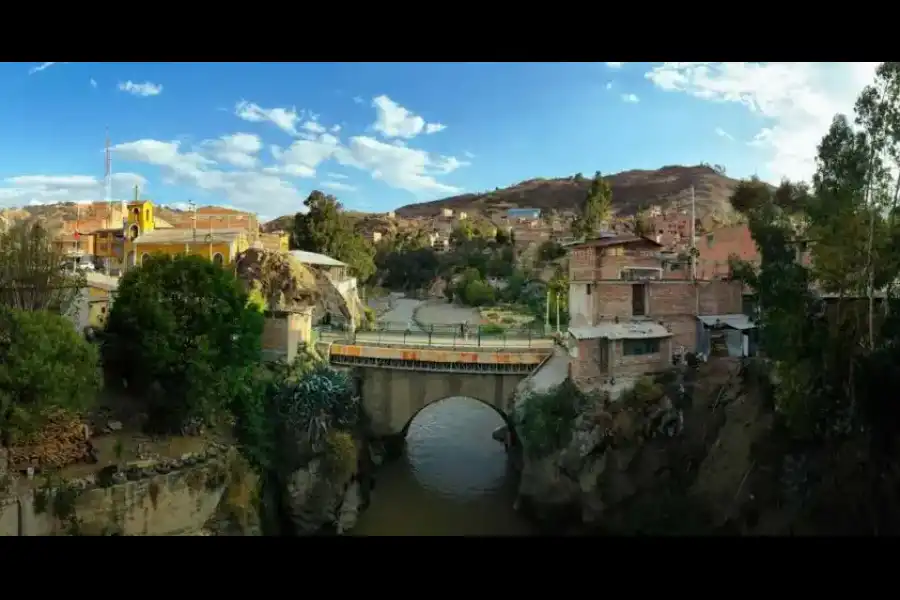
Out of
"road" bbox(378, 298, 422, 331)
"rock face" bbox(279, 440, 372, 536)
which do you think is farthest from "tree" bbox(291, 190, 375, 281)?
"rock face" bbox(279, 440, 372, 536)

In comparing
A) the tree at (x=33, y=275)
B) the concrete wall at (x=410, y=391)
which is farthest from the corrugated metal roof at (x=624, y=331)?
the tree at (x=33, y=275)

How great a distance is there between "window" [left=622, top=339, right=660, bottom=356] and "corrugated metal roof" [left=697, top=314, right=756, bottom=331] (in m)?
0.61

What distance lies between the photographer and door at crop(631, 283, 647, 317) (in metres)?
6.76

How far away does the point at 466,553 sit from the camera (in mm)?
2992

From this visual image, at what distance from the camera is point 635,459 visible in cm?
593

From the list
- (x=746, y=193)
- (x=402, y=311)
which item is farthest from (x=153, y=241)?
(x=746, y=193)

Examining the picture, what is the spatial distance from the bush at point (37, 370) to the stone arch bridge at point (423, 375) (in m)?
3.29

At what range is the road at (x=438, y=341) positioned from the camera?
7.93m

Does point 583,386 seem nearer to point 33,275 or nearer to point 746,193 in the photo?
point 746,193

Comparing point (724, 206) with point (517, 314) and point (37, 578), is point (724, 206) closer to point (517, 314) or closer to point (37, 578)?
point (517, 314)

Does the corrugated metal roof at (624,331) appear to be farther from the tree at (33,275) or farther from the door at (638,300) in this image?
the tree at (33,275)

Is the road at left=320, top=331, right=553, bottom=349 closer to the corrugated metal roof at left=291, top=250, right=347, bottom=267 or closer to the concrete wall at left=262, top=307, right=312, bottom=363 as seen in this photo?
the concrete wall at left=262, top=307, right=312, bottom=363

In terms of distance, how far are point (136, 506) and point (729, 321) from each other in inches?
239

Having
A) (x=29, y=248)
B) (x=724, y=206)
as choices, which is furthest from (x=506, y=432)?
(x=29, y=248)
